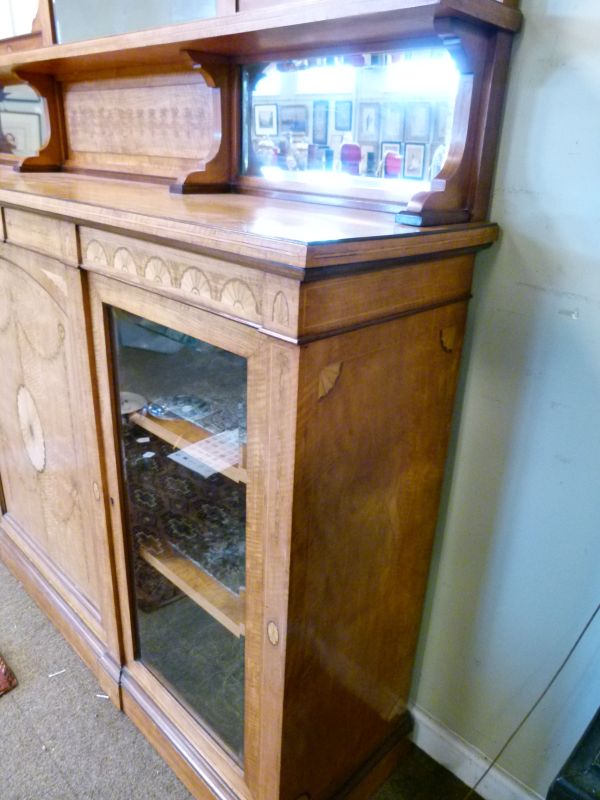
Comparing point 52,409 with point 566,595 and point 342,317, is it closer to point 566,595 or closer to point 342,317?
point 342,317

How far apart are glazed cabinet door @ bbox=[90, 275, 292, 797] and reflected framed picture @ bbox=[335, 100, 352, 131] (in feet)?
1.44

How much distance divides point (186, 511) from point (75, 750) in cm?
68

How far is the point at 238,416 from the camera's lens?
3.04 ft

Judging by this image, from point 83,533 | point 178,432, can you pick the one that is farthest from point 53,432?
point 178,432

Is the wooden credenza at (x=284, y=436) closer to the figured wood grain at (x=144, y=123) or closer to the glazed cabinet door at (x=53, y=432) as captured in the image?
the glazed cabinet door at (x=53, y=432)

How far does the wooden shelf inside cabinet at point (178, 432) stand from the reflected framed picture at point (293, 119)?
23.0 inches

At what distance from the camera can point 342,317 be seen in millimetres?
761

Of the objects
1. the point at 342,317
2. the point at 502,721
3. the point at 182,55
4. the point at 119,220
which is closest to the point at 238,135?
the point at 182,55

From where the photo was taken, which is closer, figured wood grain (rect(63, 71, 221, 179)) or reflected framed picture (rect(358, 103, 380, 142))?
reflected framed picture (rect(358, 103, 380, 142))

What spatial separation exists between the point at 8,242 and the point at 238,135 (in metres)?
0.56

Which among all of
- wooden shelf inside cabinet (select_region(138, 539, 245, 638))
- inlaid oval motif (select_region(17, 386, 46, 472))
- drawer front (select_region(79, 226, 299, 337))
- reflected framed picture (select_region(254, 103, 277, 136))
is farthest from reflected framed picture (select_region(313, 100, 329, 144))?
inlaid oval motif (select_region(17, 386, 46, 472))

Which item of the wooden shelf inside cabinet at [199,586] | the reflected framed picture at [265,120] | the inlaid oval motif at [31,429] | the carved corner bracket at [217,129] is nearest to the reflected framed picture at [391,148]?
the reflected framed picture at [265,120]

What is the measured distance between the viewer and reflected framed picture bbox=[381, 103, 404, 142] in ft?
3.20

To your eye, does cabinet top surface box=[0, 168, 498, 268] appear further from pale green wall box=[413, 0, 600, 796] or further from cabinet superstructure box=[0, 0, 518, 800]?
pale green wall box=[413, 0, 600, 796]
